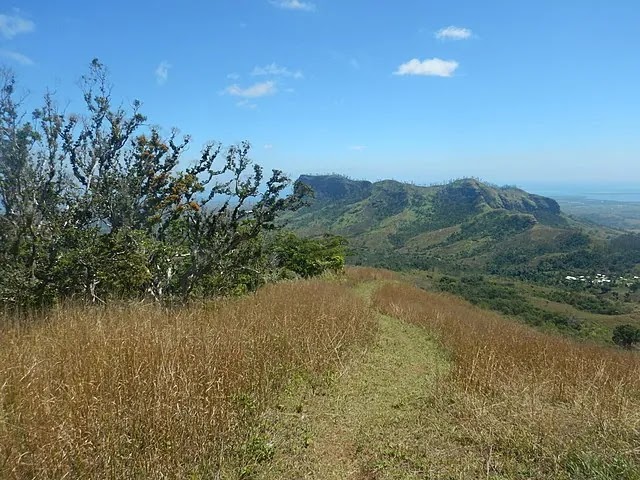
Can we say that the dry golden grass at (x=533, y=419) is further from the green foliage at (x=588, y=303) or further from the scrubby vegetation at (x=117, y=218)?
the green foliage at (x=588, y=303)

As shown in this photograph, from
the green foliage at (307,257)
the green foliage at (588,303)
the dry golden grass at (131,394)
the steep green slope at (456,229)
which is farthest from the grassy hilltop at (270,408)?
the green foliage at (588,303)

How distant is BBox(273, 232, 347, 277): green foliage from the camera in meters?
17.5

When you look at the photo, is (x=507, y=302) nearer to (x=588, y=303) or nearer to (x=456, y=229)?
(x=588, y=303)

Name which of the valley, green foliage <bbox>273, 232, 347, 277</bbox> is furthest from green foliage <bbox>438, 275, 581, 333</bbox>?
green foliage <bbox>273, 232, 347, 277</bbox>

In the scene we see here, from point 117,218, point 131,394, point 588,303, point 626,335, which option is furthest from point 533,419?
point 588,303

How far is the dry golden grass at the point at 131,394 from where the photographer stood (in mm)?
2625

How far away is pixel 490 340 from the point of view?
686 centimetres

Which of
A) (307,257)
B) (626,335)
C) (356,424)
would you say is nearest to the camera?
(356,424)

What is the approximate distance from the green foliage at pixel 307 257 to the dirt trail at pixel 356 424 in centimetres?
1146

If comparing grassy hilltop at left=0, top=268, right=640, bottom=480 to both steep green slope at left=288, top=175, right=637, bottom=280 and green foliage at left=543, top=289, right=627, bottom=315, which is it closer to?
steep green slope at left=288, top=175, right=637, bottom=280

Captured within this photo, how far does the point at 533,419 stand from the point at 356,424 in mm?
1590

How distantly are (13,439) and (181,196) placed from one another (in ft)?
20.3

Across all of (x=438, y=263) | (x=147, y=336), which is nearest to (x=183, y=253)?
(x=147, y=336)

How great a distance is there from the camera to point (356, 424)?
3.95 meters
